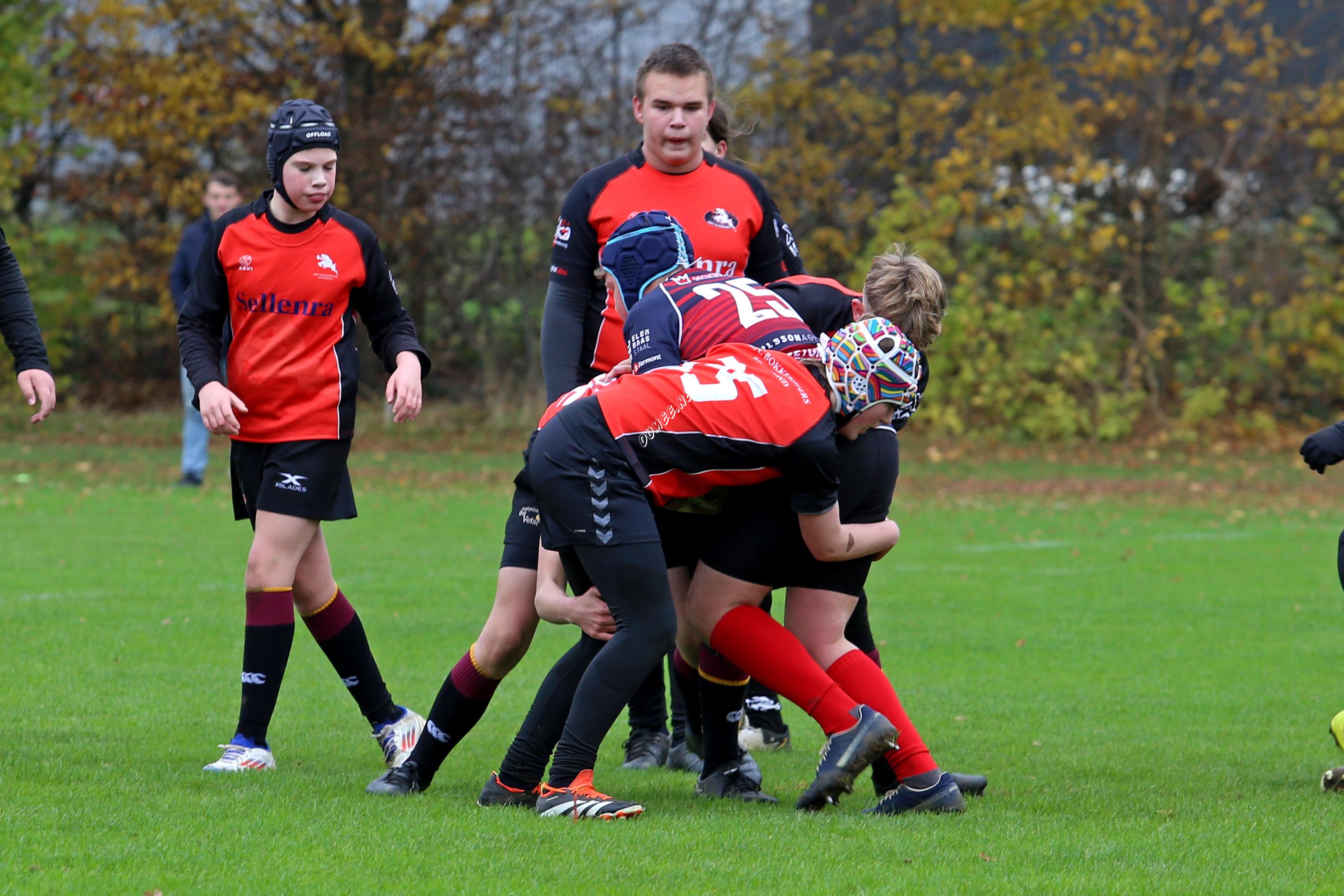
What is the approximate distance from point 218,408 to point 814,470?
174 cm

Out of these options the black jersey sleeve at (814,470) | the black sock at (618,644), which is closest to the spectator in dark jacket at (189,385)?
the black sock at (618,644)

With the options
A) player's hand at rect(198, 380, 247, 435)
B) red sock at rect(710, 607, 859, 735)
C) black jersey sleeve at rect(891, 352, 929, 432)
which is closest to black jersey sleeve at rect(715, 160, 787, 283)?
black jersey sleeve at rect(891, 352, 929, 432)

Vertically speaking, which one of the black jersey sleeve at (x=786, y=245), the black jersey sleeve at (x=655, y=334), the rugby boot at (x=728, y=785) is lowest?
the rugby boot at (x=728, y=785)

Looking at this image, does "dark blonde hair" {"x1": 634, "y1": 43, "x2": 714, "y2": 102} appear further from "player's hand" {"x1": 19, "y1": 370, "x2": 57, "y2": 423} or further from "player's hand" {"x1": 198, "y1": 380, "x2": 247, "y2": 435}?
"player's hand" {"x1": 19, "y1": 370, "x2": 57, "y2": 423}

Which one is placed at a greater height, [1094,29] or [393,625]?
[1094,29]

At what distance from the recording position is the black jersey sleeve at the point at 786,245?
16.2 ft

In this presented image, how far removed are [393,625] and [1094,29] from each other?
1379 cm

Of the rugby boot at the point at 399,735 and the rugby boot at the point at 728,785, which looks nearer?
the rugby boot at the point at 728,785

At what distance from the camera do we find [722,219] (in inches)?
187

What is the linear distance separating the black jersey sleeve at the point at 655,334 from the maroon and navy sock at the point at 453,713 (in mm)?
959

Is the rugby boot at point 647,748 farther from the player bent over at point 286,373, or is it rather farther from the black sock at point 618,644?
the black sock at point 618,644

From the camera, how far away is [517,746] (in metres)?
3.96

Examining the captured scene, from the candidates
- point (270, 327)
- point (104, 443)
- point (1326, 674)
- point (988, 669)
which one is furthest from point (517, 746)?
point (104, 443)

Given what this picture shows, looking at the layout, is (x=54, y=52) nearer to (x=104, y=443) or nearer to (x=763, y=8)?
(x=104, y=443)
